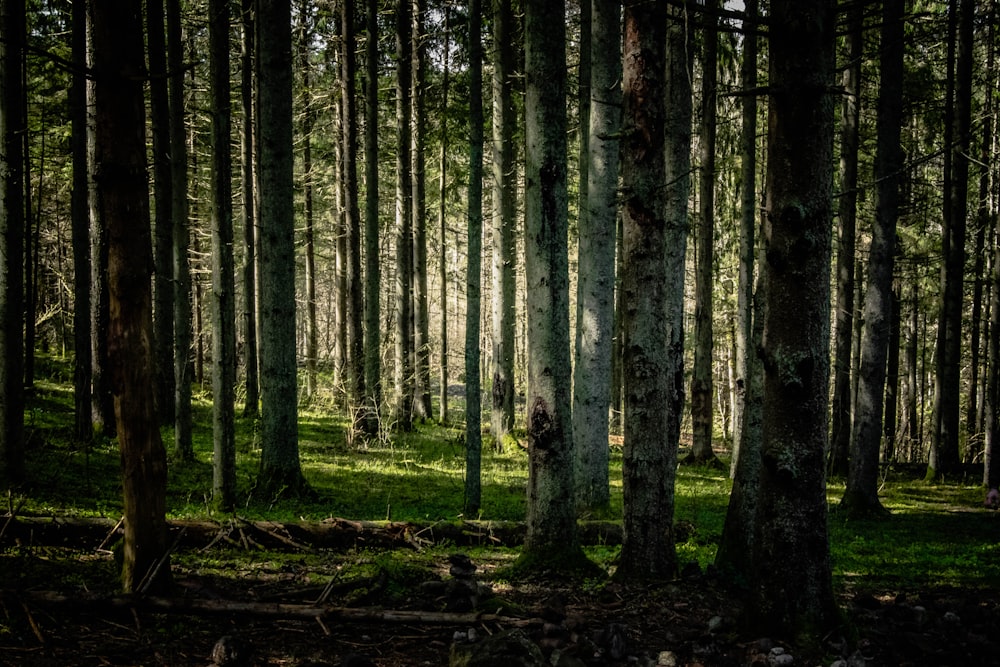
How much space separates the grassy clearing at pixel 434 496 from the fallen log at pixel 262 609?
1707 mm

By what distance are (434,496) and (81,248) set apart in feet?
24.6

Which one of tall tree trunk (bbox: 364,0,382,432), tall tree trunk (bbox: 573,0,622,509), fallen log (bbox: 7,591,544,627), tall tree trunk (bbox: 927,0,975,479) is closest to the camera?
fallen log (bbox: 7,591,544,627)

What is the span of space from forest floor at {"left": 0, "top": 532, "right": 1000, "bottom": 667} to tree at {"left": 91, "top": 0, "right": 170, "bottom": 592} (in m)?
0.54

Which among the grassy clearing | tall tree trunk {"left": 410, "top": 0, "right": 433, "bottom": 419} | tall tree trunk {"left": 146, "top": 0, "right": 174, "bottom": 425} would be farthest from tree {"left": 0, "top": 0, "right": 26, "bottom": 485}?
tall tree trunk {"left": 410, "top": 0, "right": 433, "bottom": 419}

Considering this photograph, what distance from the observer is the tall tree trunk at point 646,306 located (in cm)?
598

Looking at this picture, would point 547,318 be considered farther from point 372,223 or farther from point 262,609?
point 372,223

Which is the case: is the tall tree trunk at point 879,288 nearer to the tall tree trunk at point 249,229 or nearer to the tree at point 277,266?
the tree at point 277,266

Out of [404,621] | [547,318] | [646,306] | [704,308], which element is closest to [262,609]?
[404,621]

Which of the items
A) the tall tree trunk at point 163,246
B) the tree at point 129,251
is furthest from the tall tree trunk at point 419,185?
the tree at point 129,251

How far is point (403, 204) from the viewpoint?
19422 mm

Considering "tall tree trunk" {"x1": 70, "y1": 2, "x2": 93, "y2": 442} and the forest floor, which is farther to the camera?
"tall tree trunk" {"x1": 70, "y1": 2, "x2": 93, "y2": 442}

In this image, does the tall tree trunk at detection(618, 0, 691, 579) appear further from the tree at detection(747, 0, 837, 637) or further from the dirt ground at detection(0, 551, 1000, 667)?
the tree at detection(747, 0, 837, 637)

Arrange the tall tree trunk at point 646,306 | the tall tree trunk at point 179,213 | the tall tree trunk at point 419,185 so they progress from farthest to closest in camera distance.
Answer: the tall tree trunk at point 419,185 < the tall tree trunk at point 179,213 < the tall tree trunk at point 646,306

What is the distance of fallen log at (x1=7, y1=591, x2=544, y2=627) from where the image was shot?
15.0ft
